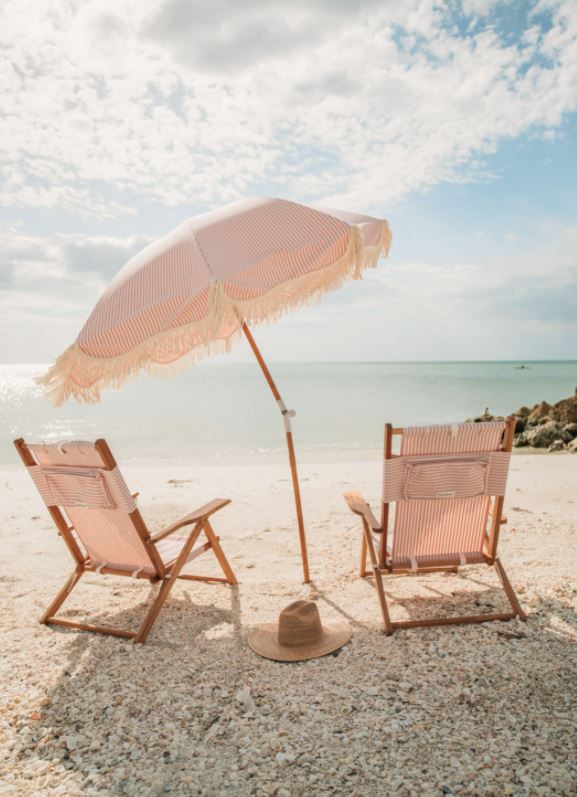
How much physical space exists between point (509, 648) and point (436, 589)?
95 cm

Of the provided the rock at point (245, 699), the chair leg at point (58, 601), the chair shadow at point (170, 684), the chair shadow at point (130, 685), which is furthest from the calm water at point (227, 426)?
the rock at point (245, 699)

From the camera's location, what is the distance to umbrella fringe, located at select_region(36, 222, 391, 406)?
3.13 m

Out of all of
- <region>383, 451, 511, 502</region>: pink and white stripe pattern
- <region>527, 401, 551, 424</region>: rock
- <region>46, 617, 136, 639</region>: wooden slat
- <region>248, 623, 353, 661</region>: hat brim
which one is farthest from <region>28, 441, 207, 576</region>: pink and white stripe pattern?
<region>527, 401, 551, 424</region>: rock

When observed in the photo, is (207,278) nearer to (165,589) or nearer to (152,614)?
(165,589)

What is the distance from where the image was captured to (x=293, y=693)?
2746 mm

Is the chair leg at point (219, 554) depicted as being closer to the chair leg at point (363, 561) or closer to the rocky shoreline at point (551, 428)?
the chair leg at point (363, 561)

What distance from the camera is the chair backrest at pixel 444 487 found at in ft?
10.7

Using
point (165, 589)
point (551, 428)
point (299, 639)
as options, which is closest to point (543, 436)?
point (551, 428)

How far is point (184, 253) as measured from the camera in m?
3.29

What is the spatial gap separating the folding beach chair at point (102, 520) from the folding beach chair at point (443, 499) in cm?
124

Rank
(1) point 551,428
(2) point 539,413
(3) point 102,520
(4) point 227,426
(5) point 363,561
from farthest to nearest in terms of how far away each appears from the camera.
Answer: (4) point 227,426 < (2) point 539,413 < (1) point 551,428 < (5) point 363,561 < (3) point 102,520

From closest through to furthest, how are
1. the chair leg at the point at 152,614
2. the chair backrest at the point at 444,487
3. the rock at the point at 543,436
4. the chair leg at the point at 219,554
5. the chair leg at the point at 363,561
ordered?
the chair backrest at the point at 444,487
the chair leg at the point at 152,614
the chair leg at the point at 219,554
the chair leg at the point at 363,561
the rock at the point at 543,436

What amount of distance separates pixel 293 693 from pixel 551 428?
11.6m

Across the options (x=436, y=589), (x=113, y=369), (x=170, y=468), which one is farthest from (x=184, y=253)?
(x=170, y=468)
